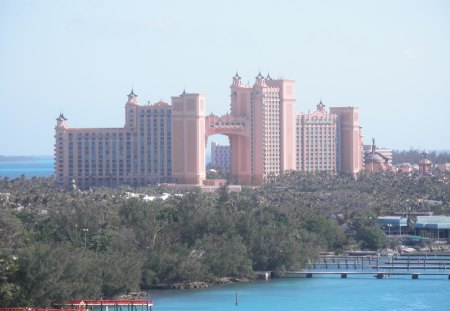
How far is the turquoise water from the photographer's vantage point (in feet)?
192

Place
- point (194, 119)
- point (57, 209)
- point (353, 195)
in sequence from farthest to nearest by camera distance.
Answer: point (194, 119) < point (353, 195) < point (57, 209)

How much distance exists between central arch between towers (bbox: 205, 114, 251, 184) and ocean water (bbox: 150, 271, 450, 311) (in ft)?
153

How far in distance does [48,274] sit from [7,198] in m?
29.8

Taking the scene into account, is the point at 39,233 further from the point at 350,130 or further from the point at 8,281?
the point at 350,130

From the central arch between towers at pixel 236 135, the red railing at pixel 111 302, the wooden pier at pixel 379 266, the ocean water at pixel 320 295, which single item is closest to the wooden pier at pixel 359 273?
the wooden pier at pixel 379 266

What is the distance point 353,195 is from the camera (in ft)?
307

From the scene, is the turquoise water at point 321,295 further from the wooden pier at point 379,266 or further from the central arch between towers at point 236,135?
the central arch between towers at point 236,135

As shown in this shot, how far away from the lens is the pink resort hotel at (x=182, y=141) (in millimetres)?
111312

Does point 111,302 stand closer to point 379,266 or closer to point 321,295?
→ point 321,295

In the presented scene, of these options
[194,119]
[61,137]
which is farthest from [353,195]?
[61,137]

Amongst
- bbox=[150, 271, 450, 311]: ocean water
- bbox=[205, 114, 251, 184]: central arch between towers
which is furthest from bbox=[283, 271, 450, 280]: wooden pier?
bbox=[205, 114, 251, 184]: central arch between towers

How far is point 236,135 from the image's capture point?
379 ft

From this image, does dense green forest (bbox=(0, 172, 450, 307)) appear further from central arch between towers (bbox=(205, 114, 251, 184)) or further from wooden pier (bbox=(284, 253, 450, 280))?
central arch between towers (bbox=(205, 114, 251, 184))

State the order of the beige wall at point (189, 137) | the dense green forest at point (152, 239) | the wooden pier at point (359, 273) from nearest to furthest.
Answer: the dense green forest at point (152, 239) → the wooden pier at point (359, 273) → the beige wall at point (189, 137)
